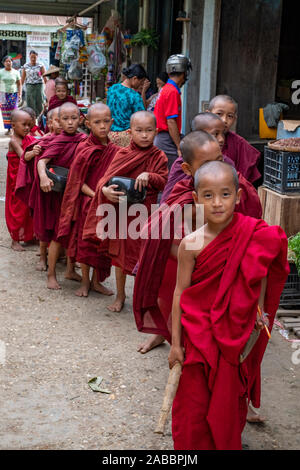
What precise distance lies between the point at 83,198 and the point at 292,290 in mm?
1819

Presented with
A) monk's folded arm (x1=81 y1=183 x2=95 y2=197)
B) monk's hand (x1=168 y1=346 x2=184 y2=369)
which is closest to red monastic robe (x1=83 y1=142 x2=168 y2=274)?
monk's folded arm (x1=81 y1=183 x2=95 y2=197)

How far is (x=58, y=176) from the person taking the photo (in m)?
5.36

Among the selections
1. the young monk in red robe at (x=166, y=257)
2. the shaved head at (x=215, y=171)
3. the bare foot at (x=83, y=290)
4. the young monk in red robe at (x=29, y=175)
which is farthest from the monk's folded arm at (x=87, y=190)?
the shaved head at (x=215, y=171)

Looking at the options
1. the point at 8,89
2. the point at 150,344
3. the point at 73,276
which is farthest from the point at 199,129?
the point at 8,89

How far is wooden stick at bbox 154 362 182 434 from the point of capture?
258 cm

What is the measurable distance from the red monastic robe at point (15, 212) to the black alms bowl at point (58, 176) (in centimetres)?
138

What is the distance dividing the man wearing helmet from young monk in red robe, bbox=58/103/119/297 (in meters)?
1.58

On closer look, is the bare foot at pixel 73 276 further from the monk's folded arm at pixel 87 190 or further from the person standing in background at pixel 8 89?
the person standing in background at pixel 8 89

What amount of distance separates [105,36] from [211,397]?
951cm

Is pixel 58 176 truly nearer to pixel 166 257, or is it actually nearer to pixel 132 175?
pixel 132 175

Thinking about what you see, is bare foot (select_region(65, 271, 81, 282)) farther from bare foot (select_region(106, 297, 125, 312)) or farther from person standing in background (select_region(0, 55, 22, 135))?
person standing in background (select_region(0, 55, 22, 135))

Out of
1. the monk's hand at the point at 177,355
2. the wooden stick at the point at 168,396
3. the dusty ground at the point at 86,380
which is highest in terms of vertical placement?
the monk's hand at the point at 177,355

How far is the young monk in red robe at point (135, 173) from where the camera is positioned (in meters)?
4.57

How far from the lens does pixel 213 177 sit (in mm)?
2752
